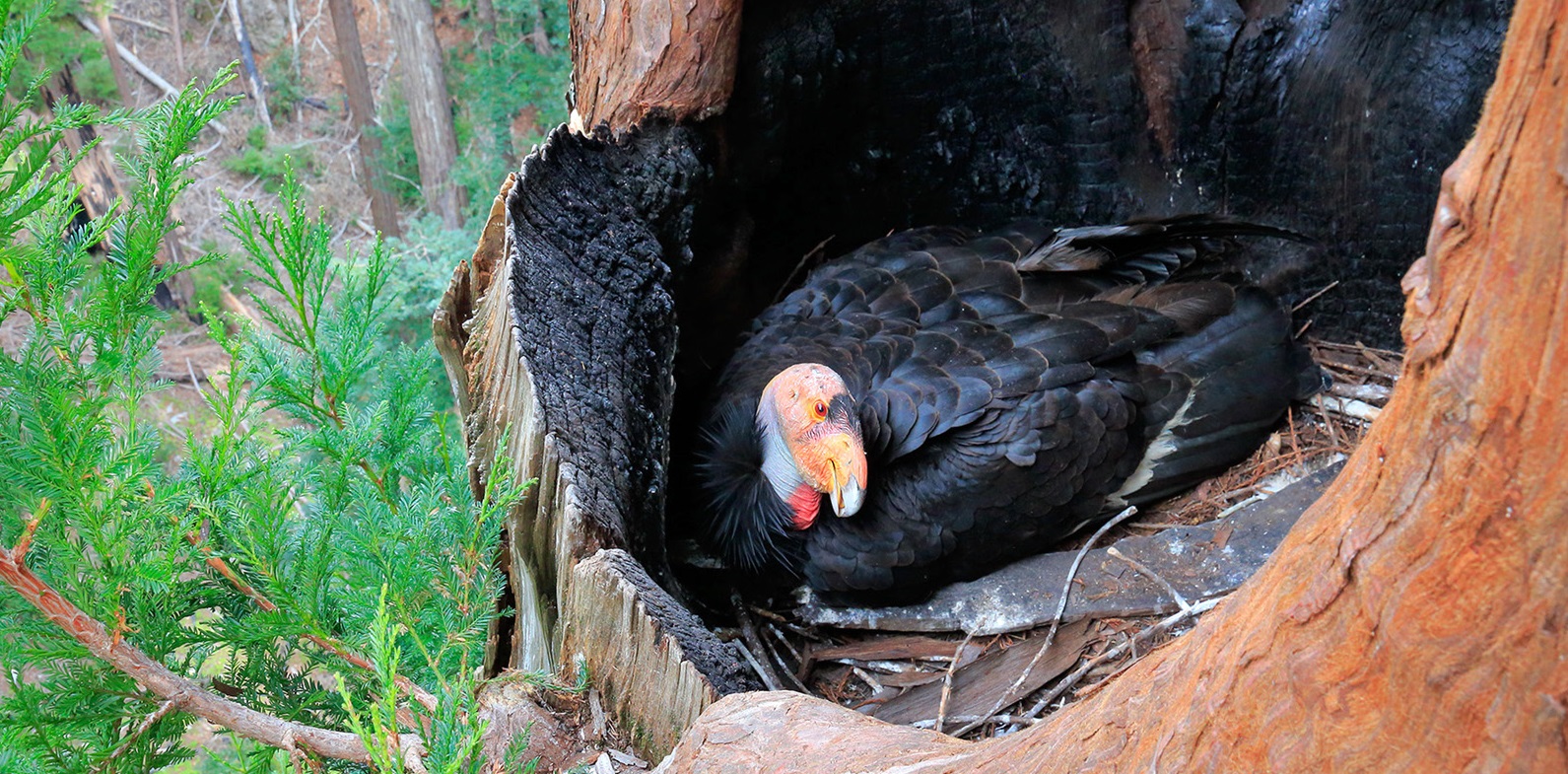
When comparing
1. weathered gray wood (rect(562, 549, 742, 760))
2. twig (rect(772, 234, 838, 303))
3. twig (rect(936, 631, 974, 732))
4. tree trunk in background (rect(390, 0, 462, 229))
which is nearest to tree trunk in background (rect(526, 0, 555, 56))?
tree trunk in background (rect(390, 0, 462, 229))

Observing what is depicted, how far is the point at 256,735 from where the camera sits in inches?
66.9

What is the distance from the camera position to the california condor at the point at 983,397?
9.30ft

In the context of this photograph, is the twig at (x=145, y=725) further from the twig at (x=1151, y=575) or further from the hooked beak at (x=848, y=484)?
the twig at (x=1151, y=575)

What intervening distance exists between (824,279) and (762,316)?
25 centimetres

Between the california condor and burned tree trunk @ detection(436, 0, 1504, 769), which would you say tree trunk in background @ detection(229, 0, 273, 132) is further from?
the california condor

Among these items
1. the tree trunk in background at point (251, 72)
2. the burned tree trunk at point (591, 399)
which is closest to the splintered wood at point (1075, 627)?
the burned tree trunk at point (591, 399)

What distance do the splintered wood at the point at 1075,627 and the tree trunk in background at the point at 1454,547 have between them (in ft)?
5.36

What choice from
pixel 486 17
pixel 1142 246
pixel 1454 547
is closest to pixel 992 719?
pixel 1142 246

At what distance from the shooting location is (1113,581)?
114 inches

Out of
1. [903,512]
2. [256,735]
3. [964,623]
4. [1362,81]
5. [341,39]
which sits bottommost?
[964,623]

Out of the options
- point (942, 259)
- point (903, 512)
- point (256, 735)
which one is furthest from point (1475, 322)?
point (942, 259)

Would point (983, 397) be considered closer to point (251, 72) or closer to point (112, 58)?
point (112, 58)

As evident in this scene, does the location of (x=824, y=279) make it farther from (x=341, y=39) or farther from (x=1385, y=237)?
(x=341, y=39)

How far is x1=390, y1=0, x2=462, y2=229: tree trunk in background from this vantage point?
7679 mm
